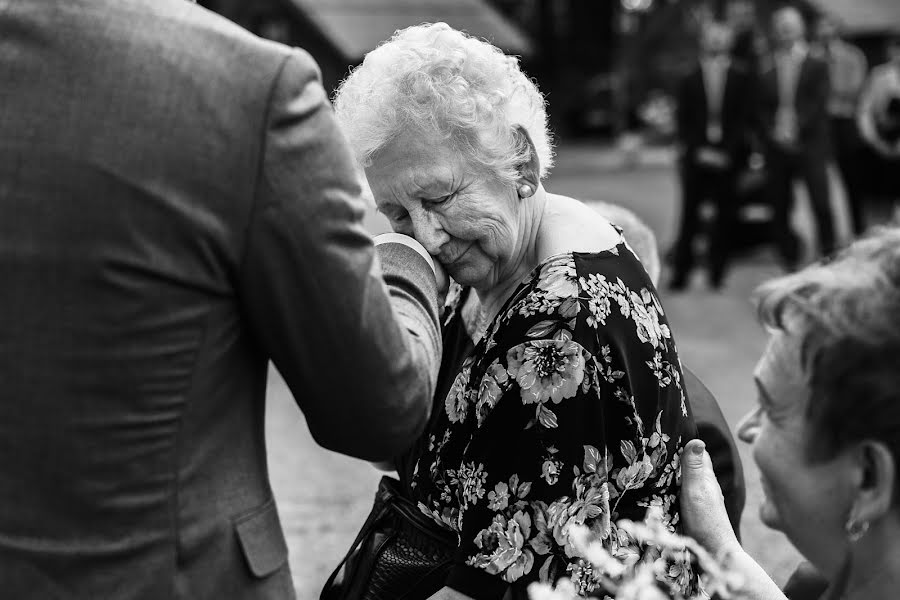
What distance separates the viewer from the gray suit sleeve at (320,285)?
1428 mm

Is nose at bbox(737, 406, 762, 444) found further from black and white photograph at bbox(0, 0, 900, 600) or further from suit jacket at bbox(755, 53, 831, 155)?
suit jacket at bbox(755, 53, 831, 155)

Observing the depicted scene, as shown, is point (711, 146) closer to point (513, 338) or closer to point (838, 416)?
point (513, 338)

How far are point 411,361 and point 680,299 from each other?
877 cm

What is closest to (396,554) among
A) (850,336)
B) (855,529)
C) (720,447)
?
(720,447)

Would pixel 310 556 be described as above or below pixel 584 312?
below

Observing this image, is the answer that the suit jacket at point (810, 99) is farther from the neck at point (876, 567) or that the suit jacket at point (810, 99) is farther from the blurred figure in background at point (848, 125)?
the neck at point (876, 567)

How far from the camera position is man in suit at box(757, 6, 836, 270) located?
10891mm

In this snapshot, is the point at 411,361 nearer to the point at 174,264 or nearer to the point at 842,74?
the point at 174,264

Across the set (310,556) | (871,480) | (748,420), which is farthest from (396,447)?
(310,556)

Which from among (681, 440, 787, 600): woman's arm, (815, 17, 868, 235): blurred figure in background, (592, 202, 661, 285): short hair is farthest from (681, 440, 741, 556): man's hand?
(815, 17, 868, 235): blurred figure in background

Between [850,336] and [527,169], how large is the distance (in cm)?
97

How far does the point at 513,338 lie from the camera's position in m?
2.00

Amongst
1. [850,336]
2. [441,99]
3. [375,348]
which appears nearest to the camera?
[850,336]

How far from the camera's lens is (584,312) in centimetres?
197
